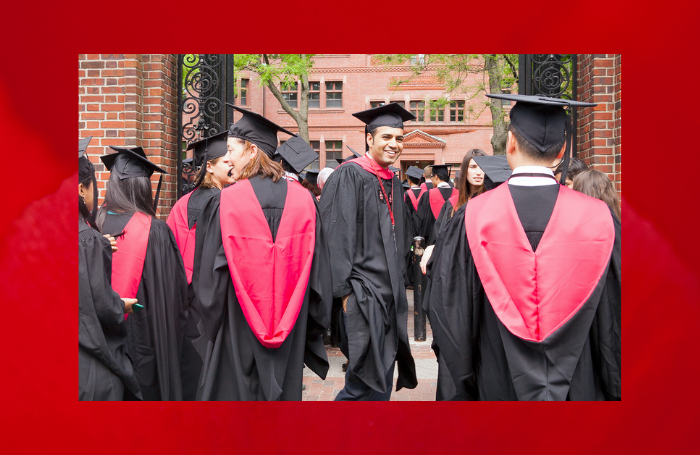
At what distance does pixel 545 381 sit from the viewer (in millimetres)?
2059

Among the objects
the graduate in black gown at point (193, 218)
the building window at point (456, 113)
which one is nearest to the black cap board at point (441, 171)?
the graduate in black gown at point (193, 218)

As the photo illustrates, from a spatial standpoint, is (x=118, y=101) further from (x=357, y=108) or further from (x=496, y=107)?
(x=357, y=108)

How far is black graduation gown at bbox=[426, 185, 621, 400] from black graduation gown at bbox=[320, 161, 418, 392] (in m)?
0.99

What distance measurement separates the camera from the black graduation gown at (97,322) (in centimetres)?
239

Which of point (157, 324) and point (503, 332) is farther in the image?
point (157, 324)

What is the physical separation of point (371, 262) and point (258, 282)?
97 centimetres

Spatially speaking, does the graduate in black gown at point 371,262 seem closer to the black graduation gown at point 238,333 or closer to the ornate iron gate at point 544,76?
the black graduation gown at point 238,333

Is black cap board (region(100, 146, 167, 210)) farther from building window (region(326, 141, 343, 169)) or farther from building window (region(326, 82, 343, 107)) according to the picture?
building window (region(326, 82, 343, 107))

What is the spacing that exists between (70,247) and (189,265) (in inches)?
76.2

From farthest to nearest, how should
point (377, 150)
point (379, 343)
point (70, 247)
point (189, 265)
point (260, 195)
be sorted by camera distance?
1. point (189, 265)
2. point (377, 150)
3. point (379, 343)
4. point (260, 195)
5. point (70, 247)

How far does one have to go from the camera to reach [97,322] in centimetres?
242

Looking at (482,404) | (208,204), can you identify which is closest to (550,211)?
(482,404)

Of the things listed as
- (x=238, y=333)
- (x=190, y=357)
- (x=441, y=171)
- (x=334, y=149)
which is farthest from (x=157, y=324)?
(x=334, y=149)

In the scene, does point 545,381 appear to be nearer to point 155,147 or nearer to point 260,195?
point 260,195
